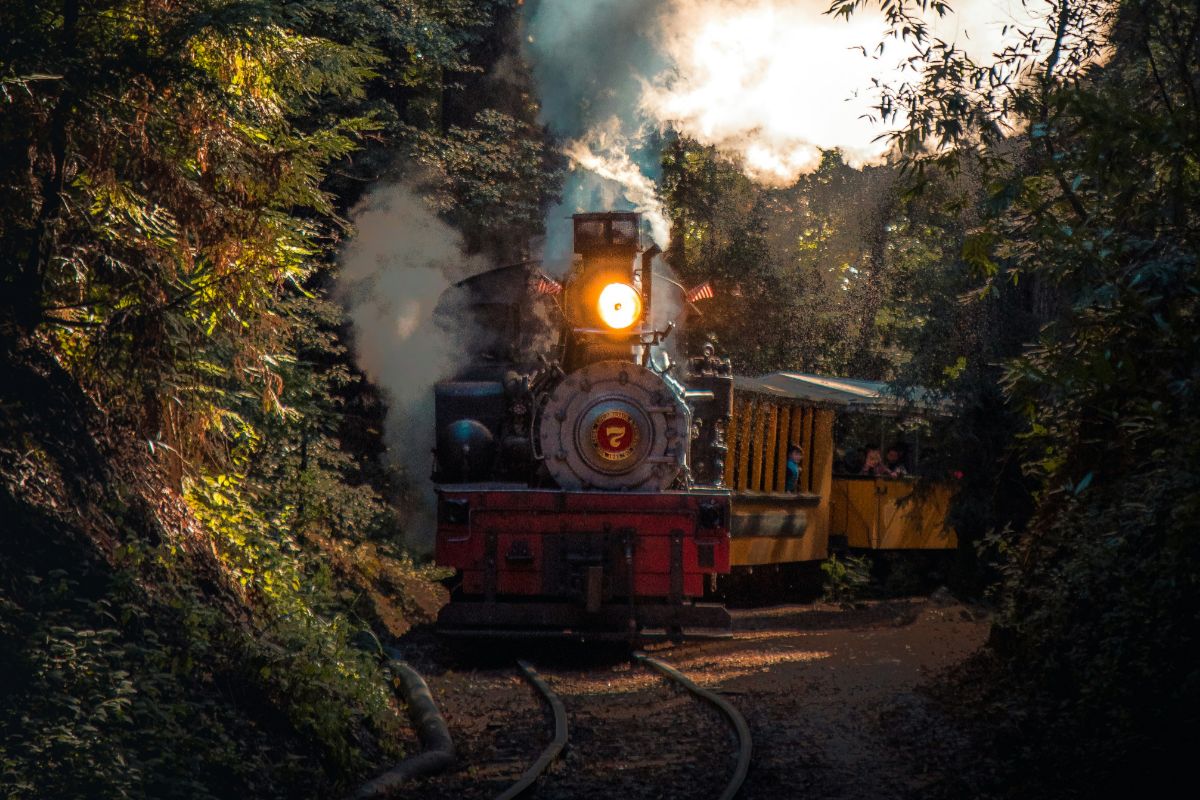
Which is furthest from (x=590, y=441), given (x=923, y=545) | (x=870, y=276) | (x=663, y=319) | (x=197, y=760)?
(x=870, y=276)

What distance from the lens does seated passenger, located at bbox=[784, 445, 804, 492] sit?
53.9 feet

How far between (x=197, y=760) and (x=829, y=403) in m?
12.6

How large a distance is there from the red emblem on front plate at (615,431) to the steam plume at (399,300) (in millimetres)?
6185

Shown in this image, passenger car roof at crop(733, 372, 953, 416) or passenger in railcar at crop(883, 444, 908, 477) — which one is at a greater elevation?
passenger car roof at crop(733, 372, 953, 416)

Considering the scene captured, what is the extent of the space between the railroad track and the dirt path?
72 millimetres

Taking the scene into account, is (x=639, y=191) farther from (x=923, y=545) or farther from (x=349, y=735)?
(x=349, y=735)

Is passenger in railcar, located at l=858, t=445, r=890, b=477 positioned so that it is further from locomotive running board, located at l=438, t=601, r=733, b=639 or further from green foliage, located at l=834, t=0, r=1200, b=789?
locomotive running board, located at l=438, t=601, r=733, b=639

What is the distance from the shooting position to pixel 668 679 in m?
11.1

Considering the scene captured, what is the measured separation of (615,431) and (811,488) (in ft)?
21.7

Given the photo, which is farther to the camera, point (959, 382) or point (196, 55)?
point (959, 382)

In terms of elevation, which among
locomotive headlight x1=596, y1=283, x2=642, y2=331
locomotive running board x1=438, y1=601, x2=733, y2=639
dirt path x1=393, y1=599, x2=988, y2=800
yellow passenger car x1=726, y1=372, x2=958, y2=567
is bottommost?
dirt path x1=393, y1=599, x2=988, y2=800

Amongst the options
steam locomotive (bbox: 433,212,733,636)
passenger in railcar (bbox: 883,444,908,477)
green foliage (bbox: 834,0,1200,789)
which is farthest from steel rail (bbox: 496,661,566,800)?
passenger in railcar (bbox: 883,444,908,477)

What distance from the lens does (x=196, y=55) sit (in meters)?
7.87

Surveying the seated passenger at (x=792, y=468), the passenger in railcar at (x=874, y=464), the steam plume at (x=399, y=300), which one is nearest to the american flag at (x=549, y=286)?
the steam plume at (x=399, y=300)
